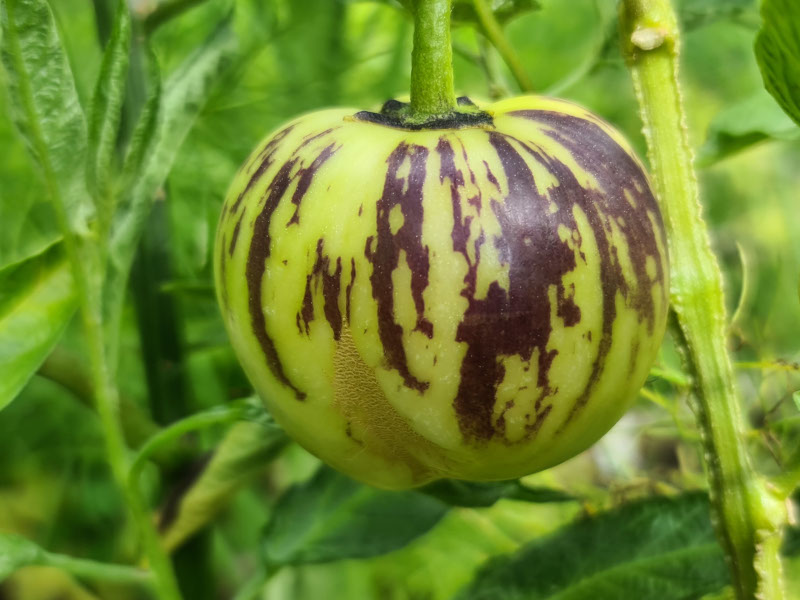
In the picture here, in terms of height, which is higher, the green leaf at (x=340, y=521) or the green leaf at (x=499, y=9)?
the green leaf at (x=499, y=9)

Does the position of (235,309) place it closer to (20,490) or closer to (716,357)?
(716,357)

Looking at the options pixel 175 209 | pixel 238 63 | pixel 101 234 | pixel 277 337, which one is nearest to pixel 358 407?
pixel 277 337

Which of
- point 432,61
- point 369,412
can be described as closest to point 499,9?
point 432,61

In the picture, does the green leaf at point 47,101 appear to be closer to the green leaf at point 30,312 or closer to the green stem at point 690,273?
the green leaf at point 30,312

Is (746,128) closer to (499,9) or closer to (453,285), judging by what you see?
(499,9)

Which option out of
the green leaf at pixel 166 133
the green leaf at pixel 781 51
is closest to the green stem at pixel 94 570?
the green leaf at pixel 166 133

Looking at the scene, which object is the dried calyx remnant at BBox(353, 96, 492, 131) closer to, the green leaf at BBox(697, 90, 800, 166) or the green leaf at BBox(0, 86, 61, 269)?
the green leaf at BBox(697, 90, 800, 166)
